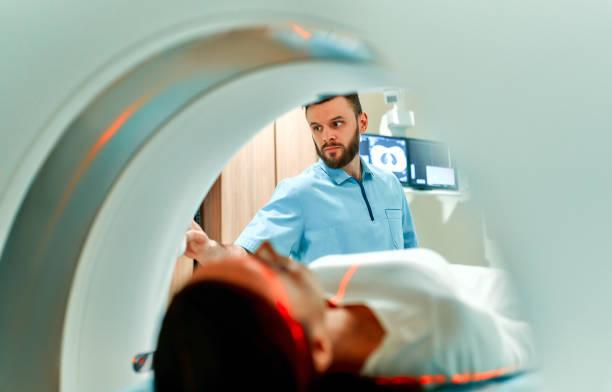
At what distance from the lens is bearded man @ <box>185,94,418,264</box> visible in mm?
1564

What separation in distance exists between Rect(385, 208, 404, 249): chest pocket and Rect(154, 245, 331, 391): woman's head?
1.24 m

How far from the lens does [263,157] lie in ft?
7.89

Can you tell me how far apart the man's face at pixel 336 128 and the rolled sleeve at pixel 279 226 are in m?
0.19

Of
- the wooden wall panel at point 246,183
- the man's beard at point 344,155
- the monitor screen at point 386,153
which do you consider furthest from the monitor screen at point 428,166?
the man's beard at point 344,155

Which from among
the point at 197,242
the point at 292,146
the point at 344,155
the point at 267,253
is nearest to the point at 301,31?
the point at 267,253

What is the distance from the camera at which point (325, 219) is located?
1.62 m

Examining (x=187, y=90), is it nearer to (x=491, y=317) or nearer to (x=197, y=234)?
(x=491, y=317)

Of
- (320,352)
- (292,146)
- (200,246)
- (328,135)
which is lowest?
(320,352)

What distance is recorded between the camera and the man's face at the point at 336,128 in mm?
1464

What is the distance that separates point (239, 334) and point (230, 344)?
0.01 m

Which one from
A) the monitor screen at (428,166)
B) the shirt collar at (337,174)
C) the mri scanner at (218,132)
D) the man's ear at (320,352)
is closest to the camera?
the mri scanner at (218,132)

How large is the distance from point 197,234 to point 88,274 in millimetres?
Answer: 598

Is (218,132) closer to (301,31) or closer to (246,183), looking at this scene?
(301,31)

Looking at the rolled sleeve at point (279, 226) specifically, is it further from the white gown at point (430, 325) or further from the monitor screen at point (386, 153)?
the white gown at point (430, 325)
